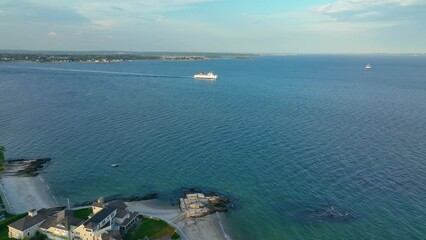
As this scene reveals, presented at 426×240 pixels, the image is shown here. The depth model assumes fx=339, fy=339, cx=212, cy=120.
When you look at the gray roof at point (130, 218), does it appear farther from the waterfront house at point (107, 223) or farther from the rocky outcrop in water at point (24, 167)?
the rocky outcrop in water at point (24, 167)

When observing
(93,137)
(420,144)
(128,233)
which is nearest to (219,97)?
(93,137)

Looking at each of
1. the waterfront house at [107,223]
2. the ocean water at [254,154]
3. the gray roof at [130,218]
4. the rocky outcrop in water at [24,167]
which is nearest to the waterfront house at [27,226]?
the waterfront house at [107,223]

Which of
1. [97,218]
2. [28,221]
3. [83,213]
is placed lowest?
[83,213]

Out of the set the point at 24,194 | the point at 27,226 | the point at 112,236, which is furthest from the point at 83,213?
the point at 24,194

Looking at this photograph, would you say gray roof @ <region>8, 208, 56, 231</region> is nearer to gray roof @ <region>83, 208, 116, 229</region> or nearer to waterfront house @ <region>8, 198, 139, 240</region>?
waterfront house @ <region>8, 198, 139, 240</region>

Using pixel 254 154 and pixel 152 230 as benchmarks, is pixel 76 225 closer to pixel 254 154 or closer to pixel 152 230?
pixel 152 230

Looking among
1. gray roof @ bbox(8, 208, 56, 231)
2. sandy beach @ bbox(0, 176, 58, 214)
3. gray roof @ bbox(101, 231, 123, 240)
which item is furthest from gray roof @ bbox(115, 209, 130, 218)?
sandy beach @ bbox(0, 176, 58, 214)
